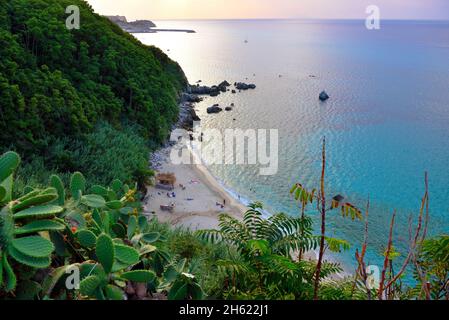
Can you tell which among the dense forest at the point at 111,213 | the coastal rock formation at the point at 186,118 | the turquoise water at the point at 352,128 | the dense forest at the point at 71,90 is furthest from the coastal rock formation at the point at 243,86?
the dense forest at the point at 71,90

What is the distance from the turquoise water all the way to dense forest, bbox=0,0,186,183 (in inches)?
285

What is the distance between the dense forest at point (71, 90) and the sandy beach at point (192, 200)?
1.78m

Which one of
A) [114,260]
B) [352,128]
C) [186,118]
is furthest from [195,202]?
[352,128]

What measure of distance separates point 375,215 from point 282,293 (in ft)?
66.2

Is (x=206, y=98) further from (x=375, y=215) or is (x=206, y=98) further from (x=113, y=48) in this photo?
(x=375, y=215)

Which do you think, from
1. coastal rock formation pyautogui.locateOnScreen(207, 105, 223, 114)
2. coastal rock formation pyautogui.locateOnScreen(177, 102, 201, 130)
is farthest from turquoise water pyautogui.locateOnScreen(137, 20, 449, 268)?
coastal rock formation pyautogui.locateOnScreen(177, 102, 201, 130)

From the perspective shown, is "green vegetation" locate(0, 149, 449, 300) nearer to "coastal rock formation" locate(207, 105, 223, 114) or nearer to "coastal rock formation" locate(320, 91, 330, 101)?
"coastal rock formation" locate(207, 105, 223, 114)

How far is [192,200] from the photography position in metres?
22.5

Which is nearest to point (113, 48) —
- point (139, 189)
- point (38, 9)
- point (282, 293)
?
point (38, 9)

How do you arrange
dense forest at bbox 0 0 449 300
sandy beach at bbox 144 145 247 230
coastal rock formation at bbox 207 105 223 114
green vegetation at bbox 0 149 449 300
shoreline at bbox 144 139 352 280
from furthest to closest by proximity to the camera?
coastal rock formation at bbox 207 105 223 114 < sandy beach at bbox 144 145 247 230 < shoreline at bbox 144 139 352 280 < dense forest at bbox 0 0 449 300 < green vegetation at bbox 0 149 449 300

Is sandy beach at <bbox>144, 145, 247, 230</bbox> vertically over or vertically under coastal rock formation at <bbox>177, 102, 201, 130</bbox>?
under

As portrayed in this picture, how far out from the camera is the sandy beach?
1981cm

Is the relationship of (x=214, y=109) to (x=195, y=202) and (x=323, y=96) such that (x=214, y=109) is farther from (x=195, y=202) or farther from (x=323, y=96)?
(x=195, y=202)
